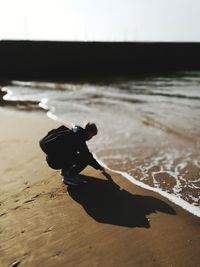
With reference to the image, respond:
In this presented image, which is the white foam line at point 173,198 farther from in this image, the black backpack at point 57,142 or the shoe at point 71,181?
the black backpack at point 57,142

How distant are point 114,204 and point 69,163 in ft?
3.30

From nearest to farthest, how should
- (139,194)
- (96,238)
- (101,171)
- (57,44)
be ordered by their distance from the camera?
(96,238)
(139,194)
(101,171)
(57,44)

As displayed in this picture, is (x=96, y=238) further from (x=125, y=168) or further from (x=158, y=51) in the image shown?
(x=158, y=51)

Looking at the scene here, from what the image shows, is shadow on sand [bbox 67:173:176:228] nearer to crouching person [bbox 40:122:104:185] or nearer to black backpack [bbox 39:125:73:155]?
crouching person [bbox 40:122:104:185]

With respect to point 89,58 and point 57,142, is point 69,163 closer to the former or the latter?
point 57,142

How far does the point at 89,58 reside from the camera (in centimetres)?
3059

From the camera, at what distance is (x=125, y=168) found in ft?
20.1

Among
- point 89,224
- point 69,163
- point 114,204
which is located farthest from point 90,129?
point 89,224

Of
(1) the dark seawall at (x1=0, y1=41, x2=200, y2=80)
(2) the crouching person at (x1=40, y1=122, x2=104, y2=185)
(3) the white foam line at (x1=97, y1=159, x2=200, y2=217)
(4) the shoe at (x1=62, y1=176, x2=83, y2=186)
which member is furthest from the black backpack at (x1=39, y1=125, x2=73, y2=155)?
(1) the dark seawall at (x1=0, y1=41, x2=200, y2=80)

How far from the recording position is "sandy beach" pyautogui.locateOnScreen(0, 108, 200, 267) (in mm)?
3434

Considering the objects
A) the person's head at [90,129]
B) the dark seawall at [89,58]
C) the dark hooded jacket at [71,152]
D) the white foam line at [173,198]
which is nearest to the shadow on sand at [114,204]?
the white foam line at [173,198]

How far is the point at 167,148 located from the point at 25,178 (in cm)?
334

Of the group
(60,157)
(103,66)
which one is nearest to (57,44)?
(103,66)

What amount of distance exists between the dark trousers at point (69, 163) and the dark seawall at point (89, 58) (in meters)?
20.8
